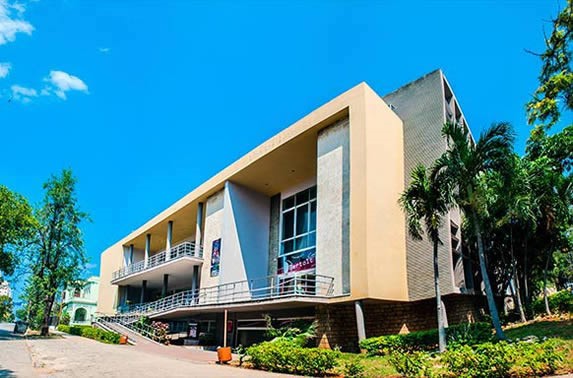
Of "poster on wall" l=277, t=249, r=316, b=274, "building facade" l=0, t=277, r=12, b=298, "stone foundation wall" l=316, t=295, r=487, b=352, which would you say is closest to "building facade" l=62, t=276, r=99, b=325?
"building facade" l=0, t=277, r=12, b=298

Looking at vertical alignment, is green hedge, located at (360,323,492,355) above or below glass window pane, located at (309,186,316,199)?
below

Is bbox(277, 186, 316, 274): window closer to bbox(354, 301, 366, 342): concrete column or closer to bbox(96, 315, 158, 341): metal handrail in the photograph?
bbox(354, 301, 366, 342): concrete column

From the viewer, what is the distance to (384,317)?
18906 mm

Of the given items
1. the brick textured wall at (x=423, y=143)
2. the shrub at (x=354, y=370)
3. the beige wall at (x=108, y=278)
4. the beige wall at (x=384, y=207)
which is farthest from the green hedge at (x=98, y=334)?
the shrub at (x=354, y=370)

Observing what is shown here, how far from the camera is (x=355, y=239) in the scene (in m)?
17.3

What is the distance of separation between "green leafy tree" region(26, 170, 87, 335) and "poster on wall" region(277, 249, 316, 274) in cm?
1780

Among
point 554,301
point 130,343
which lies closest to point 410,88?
point 554,301

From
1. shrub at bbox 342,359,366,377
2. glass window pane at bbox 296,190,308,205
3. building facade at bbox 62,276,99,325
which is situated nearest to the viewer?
shrub at bbox 342,359,366,377

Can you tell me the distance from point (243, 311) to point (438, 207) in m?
11.5

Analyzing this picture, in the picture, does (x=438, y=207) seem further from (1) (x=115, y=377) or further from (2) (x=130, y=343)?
(2) (x=130, y=343)

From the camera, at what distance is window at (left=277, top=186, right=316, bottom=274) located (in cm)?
2302

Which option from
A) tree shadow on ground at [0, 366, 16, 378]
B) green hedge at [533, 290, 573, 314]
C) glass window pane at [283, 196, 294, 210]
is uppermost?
glass window pane at [283, 196, 294, 210]

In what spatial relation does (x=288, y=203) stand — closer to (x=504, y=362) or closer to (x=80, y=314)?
(x=504, y=362)

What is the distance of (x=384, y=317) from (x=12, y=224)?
25326mm
